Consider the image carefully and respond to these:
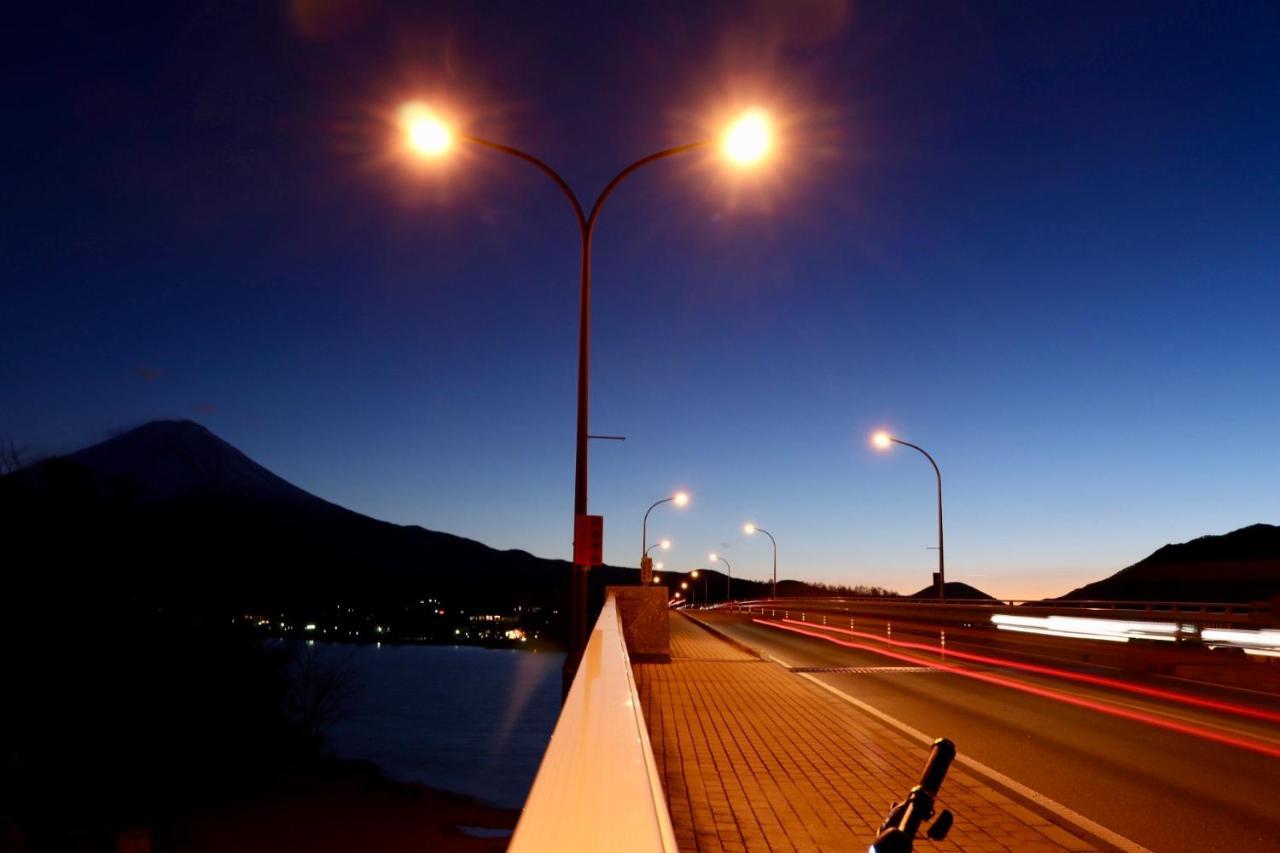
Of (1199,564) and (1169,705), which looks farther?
(1199,564)

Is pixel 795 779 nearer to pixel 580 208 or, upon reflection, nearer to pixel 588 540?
pixel 588 540

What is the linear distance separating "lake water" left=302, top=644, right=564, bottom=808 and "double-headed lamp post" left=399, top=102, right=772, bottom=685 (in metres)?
76.0

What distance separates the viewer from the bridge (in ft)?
11.9

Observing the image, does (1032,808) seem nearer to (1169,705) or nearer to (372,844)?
(1169,705)

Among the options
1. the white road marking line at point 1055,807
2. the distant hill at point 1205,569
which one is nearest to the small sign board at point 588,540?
the white road marking line at point 1055,807

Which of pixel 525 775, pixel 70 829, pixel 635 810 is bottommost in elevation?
pixel 525 775

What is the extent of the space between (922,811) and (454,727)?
14742 cm

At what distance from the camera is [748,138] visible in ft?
46.0

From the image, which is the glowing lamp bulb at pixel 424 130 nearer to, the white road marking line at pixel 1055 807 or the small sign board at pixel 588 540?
the small sign board at pixel 588 540

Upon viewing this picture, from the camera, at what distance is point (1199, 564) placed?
157 meters

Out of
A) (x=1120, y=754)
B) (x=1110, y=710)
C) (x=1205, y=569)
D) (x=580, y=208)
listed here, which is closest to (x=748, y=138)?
(x=580, y=208)

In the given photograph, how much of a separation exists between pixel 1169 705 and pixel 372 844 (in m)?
50.4

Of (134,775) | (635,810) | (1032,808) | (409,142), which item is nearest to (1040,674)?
(1032,808)

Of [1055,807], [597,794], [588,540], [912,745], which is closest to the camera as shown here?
[597,794]
